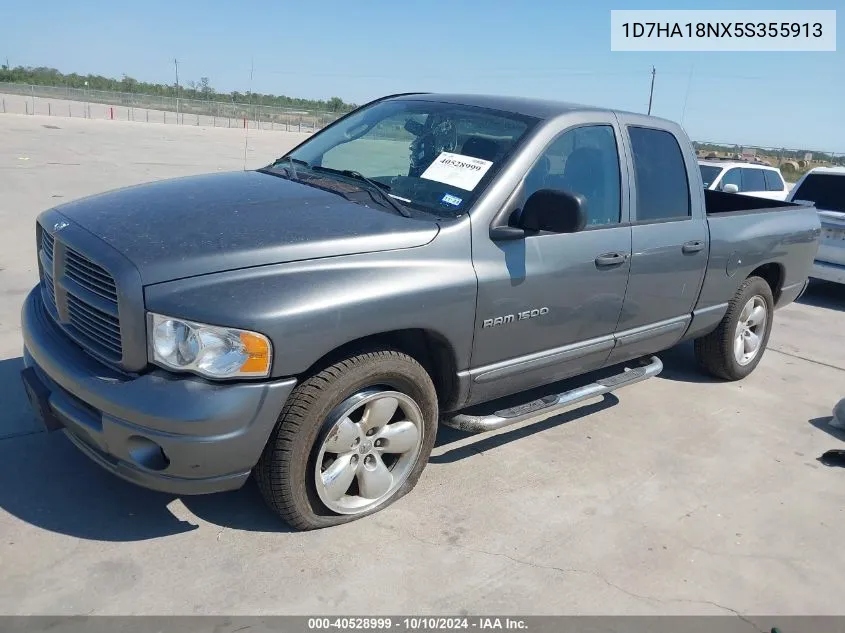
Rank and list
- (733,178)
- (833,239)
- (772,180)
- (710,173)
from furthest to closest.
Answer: (772,180), (733,178), (710,173), (833,239)

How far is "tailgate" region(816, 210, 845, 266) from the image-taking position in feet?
28.8

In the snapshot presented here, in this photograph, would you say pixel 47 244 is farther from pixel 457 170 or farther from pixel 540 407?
pixel 540 407

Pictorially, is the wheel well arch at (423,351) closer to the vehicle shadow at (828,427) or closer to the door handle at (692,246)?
the door handle at (692,246)

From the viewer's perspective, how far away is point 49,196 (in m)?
11.0

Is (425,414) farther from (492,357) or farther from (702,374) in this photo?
(702,374)

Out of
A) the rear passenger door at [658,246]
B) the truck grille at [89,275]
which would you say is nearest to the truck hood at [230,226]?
the truck grille at [89,275]

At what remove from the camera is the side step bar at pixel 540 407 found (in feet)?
11.9

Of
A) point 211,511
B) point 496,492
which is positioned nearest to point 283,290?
point 211,511

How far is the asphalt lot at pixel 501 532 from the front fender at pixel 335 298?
2.82ft

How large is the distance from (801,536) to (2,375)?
15.1 feet

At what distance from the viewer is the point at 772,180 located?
43.0ft

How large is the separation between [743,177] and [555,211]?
404 inches

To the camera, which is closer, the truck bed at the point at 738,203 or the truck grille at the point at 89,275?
the truck grille at the point at 89,275

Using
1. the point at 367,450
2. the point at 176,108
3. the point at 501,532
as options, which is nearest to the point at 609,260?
the point at 501,532
